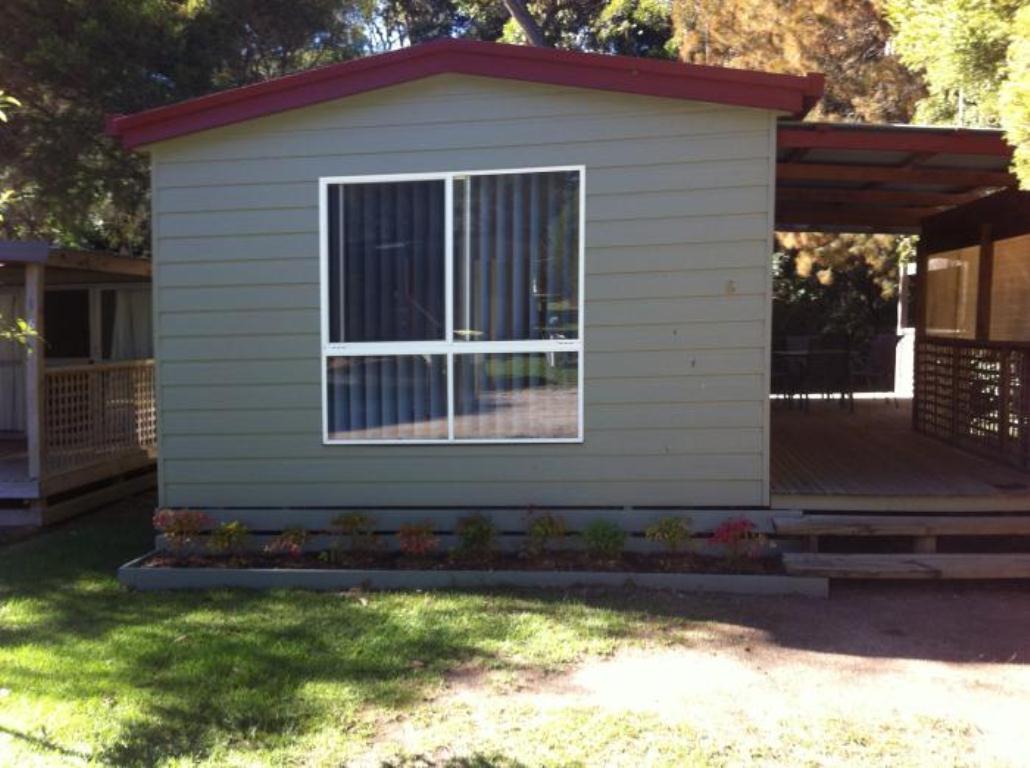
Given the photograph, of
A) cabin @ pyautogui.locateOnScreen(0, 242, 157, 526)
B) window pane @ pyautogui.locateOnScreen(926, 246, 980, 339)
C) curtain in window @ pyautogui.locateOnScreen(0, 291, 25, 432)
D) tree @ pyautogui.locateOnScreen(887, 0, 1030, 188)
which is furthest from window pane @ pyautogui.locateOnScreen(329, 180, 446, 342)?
curtain in window @ pyautogui.locateOnScreen(0, 291, 25, 432)

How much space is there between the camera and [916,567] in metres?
5.33

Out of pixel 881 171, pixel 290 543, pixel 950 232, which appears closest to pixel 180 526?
pixel 290 543

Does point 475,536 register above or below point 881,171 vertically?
below

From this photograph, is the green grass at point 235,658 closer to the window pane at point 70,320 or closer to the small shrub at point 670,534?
the small shrub at point 670,534

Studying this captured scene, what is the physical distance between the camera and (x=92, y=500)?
834cm

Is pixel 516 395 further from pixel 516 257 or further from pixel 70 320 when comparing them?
pixel 70 320

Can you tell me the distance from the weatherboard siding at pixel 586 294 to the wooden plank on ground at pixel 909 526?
388 mm

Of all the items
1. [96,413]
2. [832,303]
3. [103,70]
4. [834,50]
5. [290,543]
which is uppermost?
[834,50]

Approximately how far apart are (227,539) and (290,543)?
17.9 inches

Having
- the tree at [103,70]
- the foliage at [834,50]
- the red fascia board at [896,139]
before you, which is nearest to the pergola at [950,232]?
the red fascia board at [896,139]

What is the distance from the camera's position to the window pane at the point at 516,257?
589 centimetres

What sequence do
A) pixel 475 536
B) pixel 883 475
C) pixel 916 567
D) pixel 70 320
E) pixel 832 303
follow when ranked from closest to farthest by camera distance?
pixel 916 567 < pixel 475 536 < pixel 883 475 < pixel 70 320 < pixel 832 303

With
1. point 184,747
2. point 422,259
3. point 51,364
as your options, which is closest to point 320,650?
point 184,747

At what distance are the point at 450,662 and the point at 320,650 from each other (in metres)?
0.69
